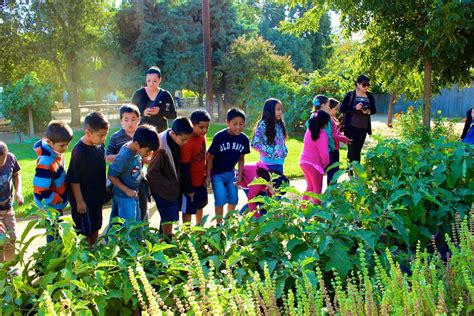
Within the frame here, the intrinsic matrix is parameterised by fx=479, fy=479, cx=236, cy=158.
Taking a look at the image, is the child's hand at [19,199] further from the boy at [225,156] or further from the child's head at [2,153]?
the boy at [225,156]

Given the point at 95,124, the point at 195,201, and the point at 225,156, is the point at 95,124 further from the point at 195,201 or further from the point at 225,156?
the point at 225,156

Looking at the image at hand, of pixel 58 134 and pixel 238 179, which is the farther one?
pixel 238 179

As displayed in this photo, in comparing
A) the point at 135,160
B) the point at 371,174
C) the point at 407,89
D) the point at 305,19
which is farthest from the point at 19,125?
the point at 371,174

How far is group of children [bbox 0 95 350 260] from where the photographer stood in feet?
12.6

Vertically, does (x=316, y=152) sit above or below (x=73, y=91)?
below

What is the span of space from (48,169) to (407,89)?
10.2m

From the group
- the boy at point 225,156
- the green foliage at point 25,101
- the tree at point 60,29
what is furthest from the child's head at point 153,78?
the tree at point 60,29

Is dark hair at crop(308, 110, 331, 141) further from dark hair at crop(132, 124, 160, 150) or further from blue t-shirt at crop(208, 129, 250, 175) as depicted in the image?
dark hair at crop(132, 124, 160, 150)

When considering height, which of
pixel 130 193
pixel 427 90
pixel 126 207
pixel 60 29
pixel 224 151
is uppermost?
pixel 60 29

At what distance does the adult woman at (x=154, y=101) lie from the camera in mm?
5445

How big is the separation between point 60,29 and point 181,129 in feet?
70.4

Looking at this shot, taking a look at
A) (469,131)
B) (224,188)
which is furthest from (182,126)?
(469,131)

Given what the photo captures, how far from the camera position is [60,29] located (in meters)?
23.3

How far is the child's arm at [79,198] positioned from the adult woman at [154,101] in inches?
66.0
